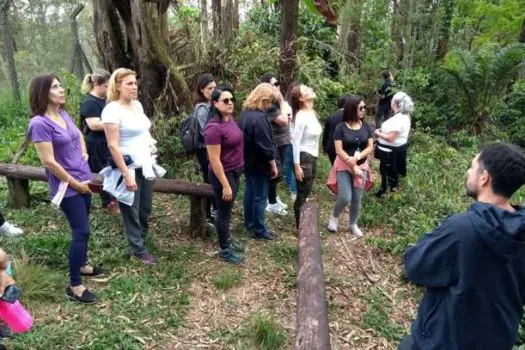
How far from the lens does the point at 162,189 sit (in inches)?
187

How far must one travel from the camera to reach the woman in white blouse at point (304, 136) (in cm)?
489

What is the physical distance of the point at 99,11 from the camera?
6.85 m

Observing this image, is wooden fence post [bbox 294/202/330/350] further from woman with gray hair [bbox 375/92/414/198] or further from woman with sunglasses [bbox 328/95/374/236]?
woman with gray hair [bbox 375/92/414/198]

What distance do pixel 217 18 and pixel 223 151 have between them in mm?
6145

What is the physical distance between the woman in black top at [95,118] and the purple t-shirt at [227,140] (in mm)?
1339

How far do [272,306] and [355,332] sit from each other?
72cm

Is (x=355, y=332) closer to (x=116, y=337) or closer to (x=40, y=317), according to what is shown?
(x=116, y=337)

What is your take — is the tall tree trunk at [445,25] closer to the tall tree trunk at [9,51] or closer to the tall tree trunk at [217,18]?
the tall tree trunk at [217,18]

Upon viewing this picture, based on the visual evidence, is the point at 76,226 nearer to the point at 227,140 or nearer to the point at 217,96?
the point at 227,140

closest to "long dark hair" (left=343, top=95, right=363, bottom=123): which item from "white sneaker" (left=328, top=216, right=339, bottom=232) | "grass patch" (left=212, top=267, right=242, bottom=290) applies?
"white sneaker" (left=328, top=216, right=339, bottom=232)

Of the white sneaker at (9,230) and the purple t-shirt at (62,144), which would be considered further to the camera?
the white sneaker at (9,230)

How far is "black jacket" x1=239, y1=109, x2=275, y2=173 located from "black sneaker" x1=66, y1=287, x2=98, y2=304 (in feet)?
6.36

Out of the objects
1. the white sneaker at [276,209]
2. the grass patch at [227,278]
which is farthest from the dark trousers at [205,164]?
the grass patch at [227,278]

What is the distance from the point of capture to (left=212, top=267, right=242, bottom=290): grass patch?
4.11 metres
